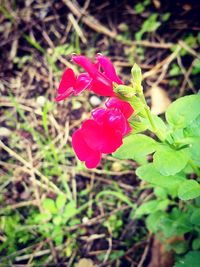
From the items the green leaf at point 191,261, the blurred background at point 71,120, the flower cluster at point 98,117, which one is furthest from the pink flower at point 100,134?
the blurred background at point 71,120

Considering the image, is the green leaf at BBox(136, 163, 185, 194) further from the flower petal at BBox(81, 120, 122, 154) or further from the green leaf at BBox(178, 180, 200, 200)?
the flower petal at BBox(81, 120, 122, 154)

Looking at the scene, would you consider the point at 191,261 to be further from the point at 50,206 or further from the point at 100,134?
the point at 50,206

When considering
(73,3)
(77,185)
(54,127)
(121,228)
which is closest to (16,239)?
(77,185)

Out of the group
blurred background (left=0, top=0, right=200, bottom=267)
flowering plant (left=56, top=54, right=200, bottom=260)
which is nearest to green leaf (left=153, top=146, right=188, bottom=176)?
flowering plant (left=56, top=54, right=200, bottom=260)

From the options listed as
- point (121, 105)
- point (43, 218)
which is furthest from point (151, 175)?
point (43, 218)

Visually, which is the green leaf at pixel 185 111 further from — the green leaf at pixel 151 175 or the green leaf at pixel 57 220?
the green leaf at pixel 57 220

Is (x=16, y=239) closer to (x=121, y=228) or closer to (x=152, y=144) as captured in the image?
(x=121, y=228)
